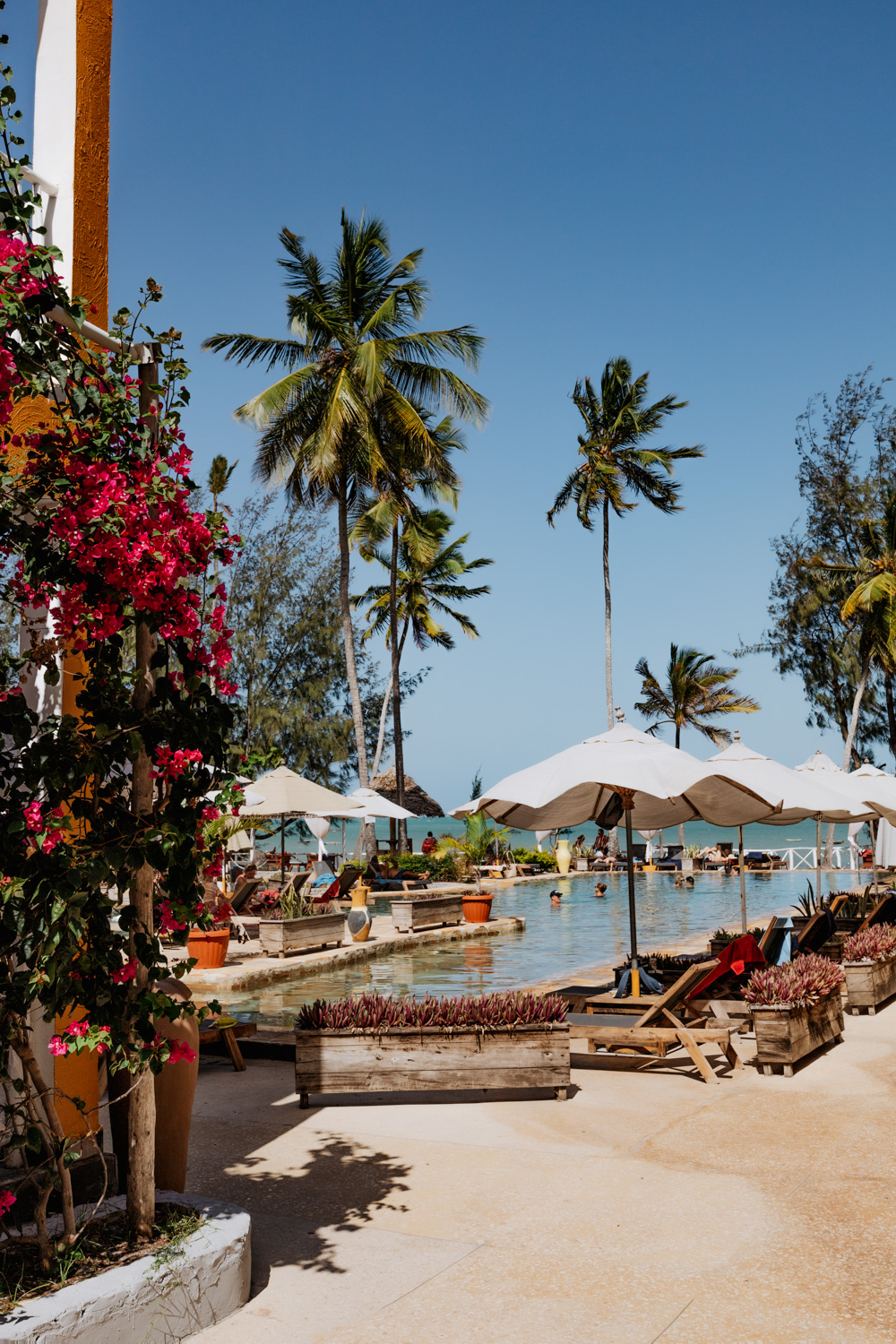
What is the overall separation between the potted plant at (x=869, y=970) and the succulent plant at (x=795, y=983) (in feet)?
4.60

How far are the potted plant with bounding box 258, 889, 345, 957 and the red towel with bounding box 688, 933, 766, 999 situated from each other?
7.36 metres

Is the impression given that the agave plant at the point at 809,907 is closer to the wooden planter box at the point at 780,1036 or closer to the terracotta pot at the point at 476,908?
the wooden planter box at the point at 780,1036

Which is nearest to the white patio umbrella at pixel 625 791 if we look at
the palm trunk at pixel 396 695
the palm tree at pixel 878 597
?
the palm tree at pixel 878 597

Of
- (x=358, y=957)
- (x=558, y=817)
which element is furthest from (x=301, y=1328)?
(x=358, y=957)

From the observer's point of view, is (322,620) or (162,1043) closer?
(162,1043)

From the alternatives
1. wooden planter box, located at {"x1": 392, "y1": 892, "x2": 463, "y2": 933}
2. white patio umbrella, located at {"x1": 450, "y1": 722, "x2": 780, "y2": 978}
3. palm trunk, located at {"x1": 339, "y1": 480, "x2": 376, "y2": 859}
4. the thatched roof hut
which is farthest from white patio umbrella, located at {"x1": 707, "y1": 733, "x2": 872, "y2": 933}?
the thatched roof hut

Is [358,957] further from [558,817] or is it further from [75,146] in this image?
[75,146]

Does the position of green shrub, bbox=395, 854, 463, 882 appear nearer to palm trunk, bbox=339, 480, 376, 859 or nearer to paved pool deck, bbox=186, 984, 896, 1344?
palm trunk, bbox=339, 480, 376, 859

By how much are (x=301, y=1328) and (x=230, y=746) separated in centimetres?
202

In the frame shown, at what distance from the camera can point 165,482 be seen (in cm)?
362

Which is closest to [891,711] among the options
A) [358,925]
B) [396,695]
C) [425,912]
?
[396,695]

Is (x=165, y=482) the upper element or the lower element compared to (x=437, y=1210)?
upper

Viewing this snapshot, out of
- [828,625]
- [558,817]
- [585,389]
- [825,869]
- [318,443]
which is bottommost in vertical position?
[825,869]

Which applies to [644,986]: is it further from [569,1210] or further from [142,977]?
[142,977]
